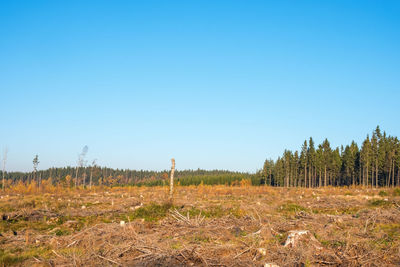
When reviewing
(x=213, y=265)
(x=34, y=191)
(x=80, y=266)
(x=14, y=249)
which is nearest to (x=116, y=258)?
(x=80, y=266)

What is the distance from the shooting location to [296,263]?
5098mm

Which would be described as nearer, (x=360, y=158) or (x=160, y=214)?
(x=160, y=214)

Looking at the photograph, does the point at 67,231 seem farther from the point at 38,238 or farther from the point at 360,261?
the point at 360,261

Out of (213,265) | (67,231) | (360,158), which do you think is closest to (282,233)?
(213,265)

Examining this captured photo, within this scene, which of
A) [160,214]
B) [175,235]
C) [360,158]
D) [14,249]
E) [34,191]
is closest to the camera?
[14,249]

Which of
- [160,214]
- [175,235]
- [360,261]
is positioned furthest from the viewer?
[160,214]

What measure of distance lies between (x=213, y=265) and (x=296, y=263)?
1633 mm

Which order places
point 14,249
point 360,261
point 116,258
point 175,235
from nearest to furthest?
1. point 360,261
2. point 116,258
3. point 14,249
4. point 175,235

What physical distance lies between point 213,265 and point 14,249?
17.9 feet

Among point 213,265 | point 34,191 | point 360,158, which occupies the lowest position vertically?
point 34,191

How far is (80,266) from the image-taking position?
512 cm

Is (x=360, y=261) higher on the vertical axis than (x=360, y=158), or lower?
lower

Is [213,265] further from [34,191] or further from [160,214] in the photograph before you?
[34,191]

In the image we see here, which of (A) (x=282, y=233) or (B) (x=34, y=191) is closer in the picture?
(A) (x=282, y=233)
